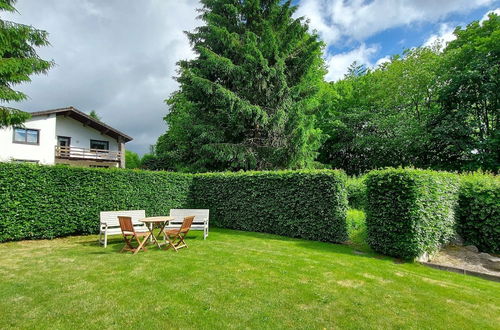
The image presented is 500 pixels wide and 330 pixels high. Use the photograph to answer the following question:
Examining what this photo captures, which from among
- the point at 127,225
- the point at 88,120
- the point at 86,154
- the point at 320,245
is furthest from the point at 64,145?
the point at 320,245

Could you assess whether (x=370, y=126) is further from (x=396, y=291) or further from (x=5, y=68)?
(x=5, y=68)

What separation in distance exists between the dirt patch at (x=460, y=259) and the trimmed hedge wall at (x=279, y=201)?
2.57 m

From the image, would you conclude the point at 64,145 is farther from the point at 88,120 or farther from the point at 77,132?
the point at 88,120

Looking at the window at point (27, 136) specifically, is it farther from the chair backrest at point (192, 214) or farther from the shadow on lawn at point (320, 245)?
the shadow on lawn at point (320, 245)

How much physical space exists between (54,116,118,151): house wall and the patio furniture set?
17.2 metres

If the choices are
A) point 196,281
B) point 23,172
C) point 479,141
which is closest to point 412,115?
point 479,141

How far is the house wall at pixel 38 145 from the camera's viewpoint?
18312mm

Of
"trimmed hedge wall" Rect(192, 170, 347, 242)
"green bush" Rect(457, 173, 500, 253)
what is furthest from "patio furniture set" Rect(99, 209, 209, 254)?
"green bush" Rect(457, 173, 500, 253)

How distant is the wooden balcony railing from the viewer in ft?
67.9

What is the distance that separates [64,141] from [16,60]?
50.9ft

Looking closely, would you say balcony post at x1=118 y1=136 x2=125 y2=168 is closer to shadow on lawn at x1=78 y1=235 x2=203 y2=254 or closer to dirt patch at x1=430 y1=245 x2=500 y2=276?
shadow on lawn at x1=78 y1=235 x2=203 y2=254

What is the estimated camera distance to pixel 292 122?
49.3ft

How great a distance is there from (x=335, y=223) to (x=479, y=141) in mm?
14894

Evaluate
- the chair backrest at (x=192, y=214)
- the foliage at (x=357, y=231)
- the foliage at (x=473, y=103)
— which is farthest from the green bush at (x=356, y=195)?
the foliage at (x=473, y=103)
